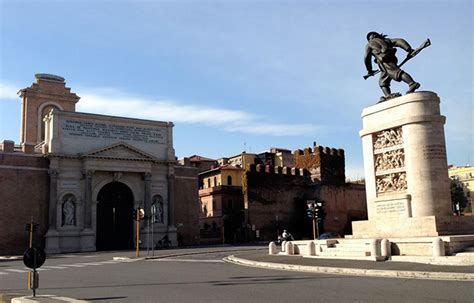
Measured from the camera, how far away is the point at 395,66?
20312mm

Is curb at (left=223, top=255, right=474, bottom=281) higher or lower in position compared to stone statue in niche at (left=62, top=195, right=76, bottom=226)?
lower

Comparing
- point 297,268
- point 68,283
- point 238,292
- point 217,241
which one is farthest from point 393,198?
point 217,241

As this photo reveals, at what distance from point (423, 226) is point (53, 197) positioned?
3336 cm

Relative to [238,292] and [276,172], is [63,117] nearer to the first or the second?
[276,172]

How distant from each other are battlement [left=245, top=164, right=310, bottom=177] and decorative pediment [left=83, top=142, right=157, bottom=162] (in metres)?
15.1

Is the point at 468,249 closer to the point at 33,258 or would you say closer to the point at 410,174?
the point at 410,174

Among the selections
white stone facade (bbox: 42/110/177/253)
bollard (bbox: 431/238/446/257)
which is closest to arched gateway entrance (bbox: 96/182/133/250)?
white stone facade (bbox: 42/110/177/253)

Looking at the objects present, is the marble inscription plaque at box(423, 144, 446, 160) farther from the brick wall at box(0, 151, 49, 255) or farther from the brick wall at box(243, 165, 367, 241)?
the brick wall at box(243, 165, 367, 241)

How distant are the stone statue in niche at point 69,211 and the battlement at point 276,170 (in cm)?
2136

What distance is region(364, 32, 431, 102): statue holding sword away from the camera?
19766 mm

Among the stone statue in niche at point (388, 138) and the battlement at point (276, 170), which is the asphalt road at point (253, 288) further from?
the battlement at point (276, 170)

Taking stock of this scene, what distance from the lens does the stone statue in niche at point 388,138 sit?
1956 cm

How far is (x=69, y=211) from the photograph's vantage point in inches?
1708

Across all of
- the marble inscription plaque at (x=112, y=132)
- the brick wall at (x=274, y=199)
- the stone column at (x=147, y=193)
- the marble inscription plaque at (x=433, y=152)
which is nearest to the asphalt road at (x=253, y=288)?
the marble inscription plaque at (x=433, y=152)
